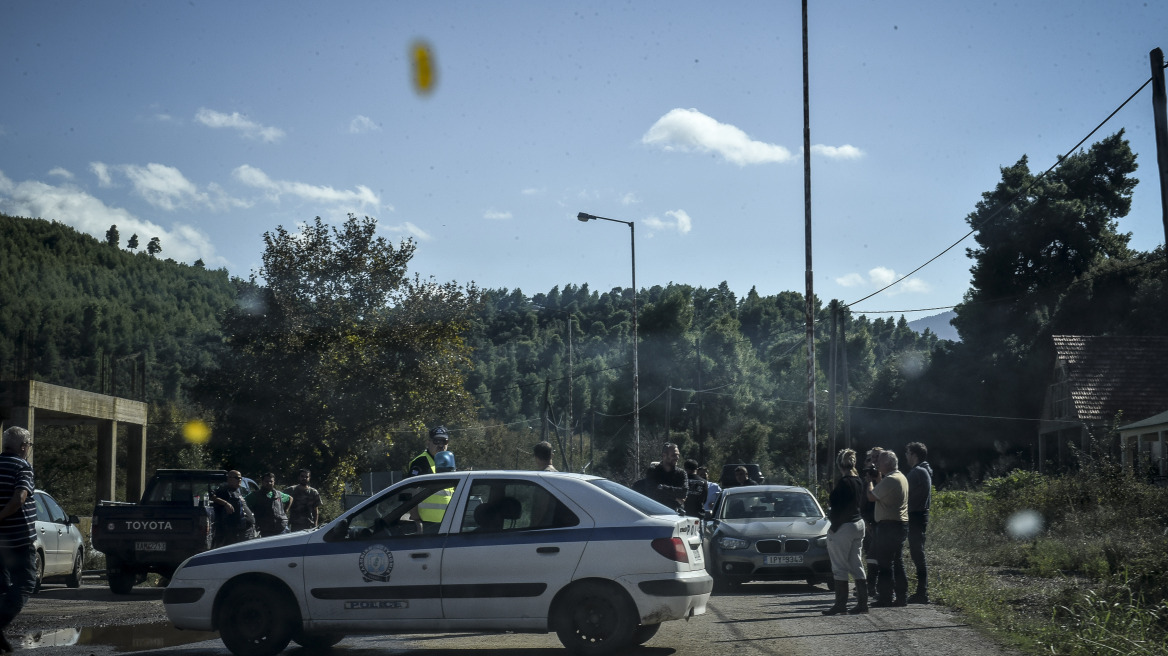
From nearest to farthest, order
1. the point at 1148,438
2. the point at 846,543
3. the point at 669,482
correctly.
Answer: the point at 846,543, the point at 669,482, the point at 1148,438

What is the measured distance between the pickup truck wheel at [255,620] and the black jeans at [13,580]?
1.45m

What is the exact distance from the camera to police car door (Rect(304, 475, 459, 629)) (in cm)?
827

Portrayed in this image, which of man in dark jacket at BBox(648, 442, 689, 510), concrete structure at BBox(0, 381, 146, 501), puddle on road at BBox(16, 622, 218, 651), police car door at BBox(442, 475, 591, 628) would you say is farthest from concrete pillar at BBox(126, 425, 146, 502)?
police car door at BBox(442, 475, 591, 628)

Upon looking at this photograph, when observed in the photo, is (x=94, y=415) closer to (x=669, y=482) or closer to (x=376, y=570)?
(x=669, y=482)

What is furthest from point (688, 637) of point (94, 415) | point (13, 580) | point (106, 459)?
point (106, 459)

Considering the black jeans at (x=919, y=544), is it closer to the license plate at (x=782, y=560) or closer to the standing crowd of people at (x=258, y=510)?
the license plate at (x=782, y=560)

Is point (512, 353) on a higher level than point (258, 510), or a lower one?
higher

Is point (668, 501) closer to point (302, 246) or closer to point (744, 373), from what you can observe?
point (302, 246)

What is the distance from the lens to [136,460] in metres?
28.0

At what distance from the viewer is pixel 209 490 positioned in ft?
54.7

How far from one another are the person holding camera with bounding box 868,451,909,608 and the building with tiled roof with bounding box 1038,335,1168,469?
31.9 meters

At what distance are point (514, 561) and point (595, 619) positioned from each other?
2.51ft

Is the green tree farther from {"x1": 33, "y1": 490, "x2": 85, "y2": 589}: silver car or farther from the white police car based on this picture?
the white police car

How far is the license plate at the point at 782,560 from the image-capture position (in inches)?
551
